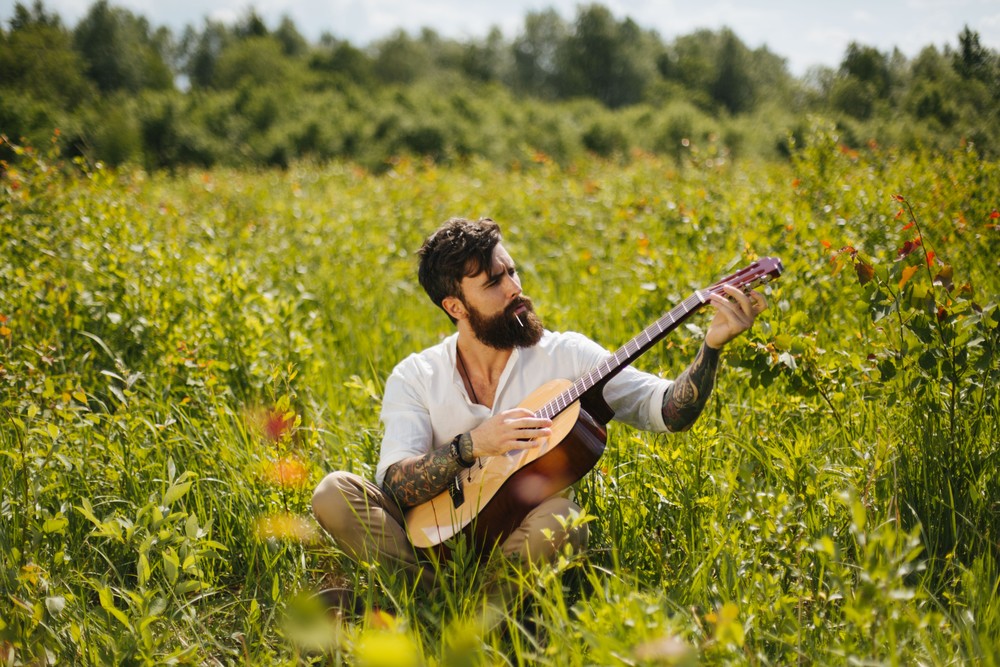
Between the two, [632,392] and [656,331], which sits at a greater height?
[656,331]

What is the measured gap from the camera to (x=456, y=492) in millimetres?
2510

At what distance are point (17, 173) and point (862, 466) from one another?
4904mm

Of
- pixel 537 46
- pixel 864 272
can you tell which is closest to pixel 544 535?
Result: pixel 864 272

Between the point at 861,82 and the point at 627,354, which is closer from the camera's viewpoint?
the point at 627,354

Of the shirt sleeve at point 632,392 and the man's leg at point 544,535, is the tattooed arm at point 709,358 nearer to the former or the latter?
the shirt sleeve at point 632,392

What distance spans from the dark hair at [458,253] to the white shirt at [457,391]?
0.25m

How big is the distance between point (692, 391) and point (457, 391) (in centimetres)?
87

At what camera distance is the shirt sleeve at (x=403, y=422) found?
8.59ft

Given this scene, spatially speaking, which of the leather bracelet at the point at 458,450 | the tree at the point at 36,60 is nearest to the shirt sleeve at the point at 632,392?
the leather bracelet at the point at 458,450

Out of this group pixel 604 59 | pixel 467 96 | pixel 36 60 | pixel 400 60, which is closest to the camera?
pixel 36 60

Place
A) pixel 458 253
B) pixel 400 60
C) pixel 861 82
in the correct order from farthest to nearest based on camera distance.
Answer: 1. pixel 400 60
2. pixel 861 82
3. pixel 458 253

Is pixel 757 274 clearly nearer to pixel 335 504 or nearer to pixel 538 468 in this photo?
pixel 538 468

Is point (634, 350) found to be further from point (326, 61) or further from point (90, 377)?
point (326, 61)

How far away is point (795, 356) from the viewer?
262 cm
